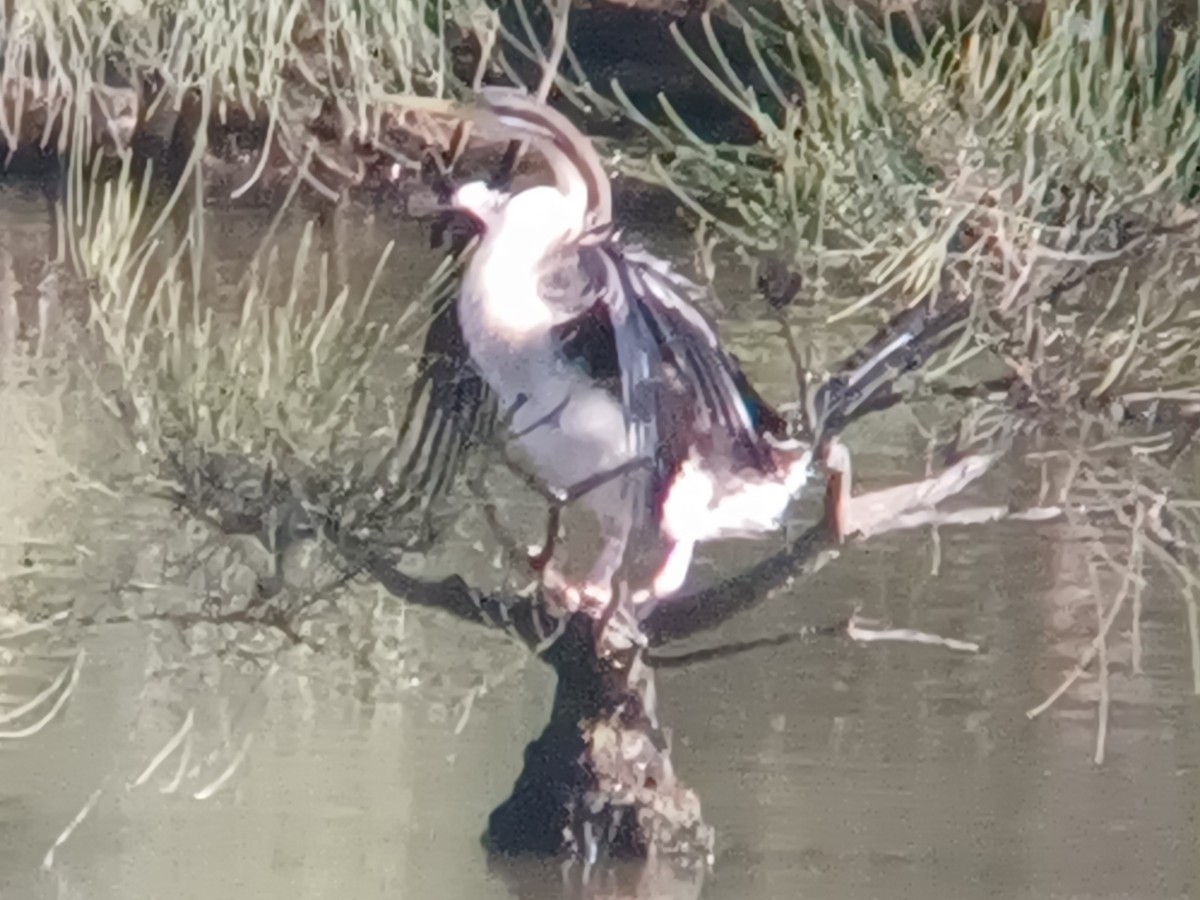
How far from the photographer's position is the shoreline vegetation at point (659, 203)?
86cm

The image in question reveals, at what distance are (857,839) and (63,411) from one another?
0.64 m

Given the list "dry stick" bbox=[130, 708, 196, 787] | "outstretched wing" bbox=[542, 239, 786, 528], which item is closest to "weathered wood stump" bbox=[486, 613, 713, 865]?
"outstretched wing" bbox=[542, 239, 786, 528]

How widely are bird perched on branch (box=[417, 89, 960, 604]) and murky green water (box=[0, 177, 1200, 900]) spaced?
55 millimetres

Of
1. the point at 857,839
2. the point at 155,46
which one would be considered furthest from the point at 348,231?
the point at 857,839

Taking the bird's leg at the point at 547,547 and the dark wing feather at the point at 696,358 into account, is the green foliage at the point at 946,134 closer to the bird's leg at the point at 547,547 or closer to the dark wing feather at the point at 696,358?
the dark wing feather at the point at 696,358

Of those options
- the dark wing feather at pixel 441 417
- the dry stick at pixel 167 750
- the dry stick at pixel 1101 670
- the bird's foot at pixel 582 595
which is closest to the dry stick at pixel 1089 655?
the dry stick at pixel 1101 670

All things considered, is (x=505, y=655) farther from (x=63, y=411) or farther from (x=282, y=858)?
(x=63, y=411)

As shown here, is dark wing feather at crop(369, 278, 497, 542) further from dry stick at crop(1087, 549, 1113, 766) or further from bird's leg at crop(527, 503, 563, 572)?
dry stick at crop(1087, 549, 1113, 766)

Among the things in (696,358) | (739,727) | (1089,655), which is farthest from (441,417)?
(1089,655)

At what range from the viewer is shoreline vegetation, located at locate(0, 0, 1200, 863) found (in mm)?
857

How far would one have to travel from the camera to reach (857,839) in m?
0.91

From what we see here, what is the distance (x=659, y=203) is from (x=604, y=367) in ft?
0.39

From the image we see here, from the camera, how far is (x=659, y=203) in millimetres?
889

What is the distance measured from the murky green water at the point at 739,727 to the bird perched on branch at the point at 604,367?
5 centimetres
